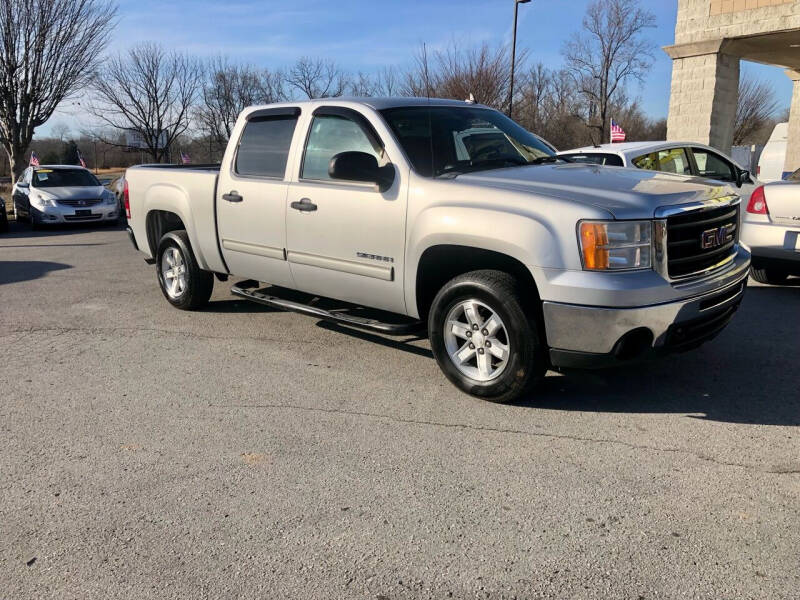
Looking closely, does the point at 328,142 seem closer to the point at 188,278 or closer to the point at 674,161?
the point at 188,278

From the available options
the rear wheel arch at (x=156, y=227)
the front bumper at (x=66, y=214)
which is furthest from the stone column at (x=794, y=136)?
the rear wheel arch at (x=156, y=227)

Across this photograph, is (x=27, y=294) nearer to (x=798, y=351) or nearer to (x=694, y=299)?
(x=694, y=299)

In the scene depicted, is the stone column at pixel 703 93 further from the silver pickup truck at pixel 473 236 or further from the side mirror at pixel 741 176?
the silver pickup truck at pixel 473 236

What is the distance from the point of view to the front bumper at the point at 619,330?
369cm

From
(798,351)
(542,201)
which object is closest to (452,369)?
(542,201)

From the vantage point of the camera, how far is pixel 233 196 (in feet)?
18.8

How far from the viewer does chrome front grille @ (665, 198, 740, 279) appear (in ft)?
12.7

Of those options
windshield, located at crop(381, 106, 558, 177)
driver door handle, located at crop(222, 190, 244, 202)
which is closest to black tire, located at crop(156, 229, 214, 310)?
driver door handle, located at crop(222, 190, 244, 202)

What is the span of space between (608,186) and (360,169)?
1580 mm

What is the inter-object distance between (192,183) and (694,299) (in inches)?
174

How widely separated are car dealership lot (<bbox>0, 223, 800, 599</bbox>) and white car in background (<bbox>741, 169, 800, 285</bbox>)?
168 cm

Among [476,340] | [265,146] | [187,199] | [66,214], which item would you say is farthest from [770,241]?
[66,214]

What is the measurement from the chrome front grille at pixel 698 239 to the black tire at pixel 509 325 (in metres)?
0.82

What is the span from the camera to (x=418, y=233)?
4359mm
